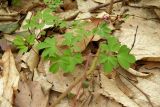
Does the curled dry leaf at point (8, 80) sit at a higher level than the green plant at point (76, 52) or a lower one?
lower

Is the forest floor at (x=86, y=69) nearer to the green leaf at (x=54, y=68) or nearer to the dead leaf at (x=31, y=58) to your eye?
the dead leaf at (x=31, y=58)

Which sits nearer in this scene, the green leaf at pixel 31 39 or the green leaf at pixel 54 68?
the green leaf at pixel 54 68

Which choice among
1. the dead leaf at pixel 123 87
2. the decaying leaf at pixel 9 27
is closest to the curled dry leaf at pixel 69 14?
the decaying leaf at pixel 9 27

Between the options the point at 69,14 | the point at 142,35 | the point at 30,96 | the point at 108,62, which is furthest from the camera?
the point at 69,14

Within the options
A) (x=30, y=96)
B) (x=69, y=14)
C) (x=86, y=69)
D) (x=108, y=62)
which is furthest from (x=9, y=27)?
(x=108, y=62)

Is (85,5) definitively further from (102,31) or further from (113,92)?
(113,92)

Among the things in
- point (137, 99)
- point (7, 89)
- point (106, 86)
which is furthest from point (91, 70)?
point (7, 89)
